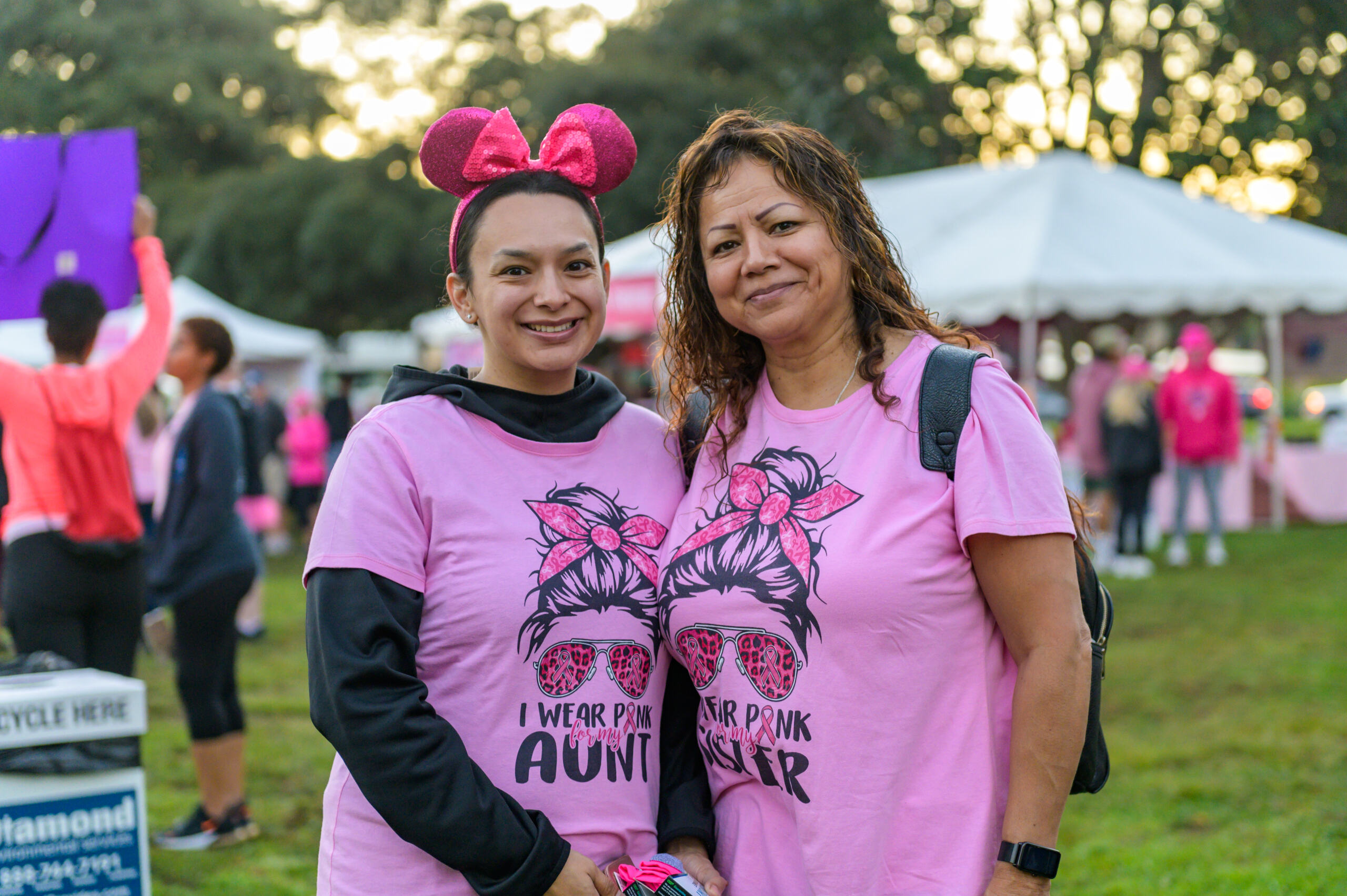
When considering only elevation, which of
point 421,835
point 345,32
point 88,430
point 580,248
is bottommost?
point 421,835

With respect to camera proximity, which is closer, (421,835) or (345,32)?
(421,835)

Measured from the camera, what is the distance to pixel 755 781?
1915 mm

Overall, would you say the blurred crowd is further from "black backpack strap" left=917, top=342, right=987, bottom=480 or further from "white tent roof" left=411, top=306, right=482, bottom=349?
"black backpack strap" left=917, top=342, right=987, bottom=480

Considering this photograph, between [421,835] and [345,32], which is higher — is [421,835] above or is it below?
below

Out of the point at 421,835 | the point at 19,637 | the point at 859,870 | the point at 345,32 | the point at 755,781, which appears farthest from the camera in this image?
the point at 345,32

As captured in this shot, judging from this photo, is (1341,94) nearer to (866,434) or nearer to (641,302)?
(641,302)

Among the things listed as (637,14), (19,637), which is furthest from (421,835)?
(637,14)

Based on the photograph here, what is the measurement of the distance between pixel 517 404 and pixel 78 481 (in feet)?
9.09

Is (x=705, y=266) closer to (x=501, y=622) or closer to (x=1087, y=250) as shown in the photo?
(x=501, y=622)

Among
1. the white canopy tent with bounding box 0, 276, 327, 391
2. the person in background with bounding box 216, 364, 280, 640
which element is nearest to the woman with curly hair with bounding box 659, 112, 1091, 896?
the person in background with bounding box 216, 364, 280, 640

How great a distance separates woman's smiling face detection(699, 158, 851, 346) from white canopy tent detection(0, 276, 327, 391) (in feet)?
37.0

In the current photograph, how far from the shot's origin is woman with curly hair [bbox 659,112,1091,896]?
176 cm

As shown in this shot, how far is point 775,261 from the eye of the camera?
194cm

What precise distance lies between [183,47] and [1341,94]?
16.5m
